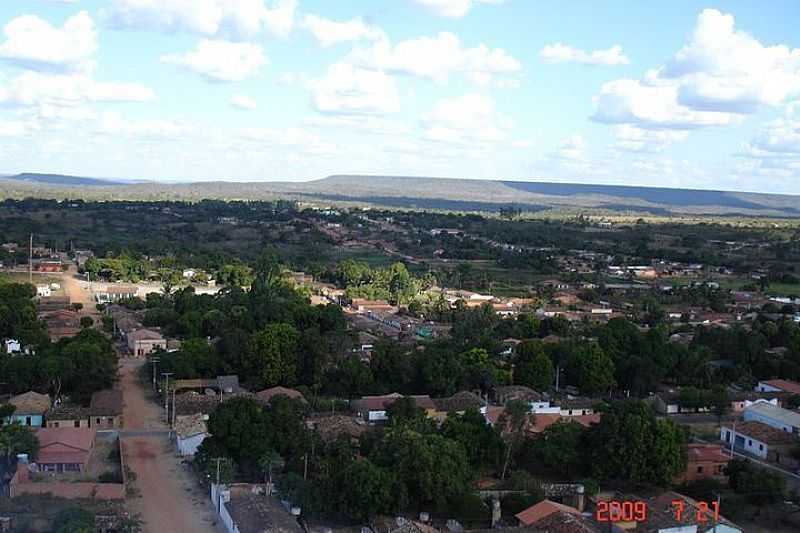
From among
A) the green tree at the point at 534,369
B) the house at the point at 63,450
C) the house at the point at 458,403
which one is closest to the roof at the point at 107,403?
the house at the point at 63,450

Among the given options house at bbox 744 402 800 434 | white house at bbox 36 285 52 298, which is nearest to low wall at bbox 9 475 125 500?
house at bbox 744 402 800 434

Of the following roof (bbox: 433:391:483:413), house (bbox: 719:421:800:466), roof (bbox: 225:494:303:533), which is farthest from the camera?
roof (bbox: 433:391:483:413)

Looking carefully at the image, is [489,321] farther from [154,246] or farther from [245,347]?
[154,246]

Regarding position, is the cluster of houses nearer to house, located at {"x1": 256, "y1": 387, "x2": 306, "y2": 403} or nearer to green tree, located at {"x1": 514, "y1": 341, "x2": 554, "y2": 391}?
house, located at {"x1": 256, "y1": 387, "x2": 306, "y2": 403}

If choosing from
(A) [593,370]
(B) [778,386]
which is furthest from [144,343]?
(B) [778,386]

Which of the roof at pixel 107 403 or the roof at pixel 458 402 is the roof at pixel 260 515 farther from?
the roof at pixel 458 402
